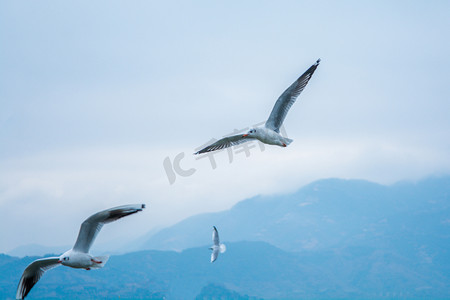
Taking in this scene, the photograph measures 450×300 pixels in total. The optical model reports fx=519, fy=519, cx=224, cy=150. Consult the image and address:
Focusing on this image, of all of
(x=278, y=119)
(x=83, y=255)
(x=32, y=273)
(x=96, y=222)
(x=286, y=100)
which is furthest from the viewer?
(x=278, y=119)

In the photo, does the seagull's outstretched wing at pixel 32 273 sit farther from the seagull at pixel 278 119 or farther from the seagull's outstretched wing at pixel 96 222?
the seagull at pixel 278 119

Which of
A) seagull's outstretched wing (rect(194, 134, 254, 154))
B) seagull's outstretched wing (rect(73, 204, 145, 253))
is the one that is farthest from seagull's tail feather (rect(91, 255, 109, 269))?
seagull's outstretched wing (rect(194, 134, 254, 154))

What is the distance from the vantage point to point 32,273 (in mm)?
22750

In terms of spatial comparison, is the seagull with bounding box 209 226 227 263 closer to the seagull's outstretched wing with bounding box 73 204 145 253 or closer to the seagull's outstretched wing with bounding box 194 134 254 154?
the seagull's outstretched wing with bounding box 194 134 254 154

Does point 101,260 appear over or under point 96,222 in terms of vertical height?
under

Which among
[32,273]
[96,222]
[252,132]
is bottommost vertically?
[32,273]

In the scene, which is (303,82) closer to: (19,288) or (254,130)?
(254,130)

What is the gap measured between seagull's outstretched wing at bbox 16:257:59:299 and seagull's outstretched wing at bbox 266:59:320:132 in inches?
461

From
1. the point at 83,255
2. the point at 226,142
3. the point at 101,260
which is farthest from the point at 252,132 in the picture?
the point at 83,255

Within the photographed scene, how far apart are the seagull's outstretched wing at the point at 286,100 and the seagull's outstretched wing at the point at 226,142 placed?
1453 millimetres

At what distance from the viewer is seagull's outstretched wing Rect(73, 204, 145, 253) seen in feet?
60.8

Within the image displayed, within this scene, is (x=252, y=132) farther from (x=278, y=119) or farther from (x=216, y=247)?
(x=216, y=247)

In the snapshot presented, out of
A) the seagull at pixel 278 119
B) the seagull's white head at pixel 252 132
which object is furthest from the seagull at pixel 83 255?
the seagull at pixel 278 119

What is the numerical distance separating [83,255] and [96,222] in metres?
1.82
